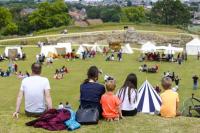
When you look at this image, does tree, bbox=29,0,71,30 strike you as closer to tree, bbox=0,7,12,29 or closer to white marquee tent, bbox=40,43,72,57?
tree, bbox=0,7,12,29

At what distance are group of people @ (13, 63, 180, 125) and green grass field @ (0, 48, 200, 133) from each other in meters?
0.25

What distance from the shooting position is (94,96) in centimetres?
1001

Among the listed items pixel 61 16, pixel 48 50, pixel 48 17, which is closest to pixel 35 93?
pixel 48 50

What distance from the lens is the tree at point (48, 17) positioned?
78.0 m

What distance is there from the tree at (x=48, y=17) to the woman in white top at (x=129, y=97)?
68.0 m

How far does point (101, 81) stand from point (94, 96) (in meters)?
18.9

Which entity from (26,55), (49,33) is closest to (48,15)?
(49,33)

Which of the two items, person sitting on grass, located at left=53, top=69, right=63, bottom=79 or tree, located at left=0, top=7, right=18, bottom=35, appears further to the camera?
tree, located at left=0, top=7, right=18, bottom=35

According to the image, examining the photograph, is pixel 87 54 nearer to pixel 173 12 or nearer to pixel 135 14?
pixel 173 12

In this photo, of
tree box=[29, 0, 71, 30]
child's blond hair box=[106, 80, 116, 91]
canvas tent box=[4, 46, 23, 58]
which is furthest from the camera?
tree box=[29, 0, 71, 30]

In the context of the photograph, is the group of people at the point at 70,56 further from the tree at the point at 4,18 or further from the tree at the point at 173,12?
the tree at the point at 173,12

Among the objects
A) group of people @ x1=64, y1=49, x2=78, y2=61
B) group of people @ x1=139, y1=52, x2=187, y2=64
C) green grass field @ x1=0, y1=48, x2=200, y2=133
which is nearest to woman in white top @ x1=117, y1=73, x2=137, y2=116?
green grass field @ x1=0, y1=48, x2=200, y2=133

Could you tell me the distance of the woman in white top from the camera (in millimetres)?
10391

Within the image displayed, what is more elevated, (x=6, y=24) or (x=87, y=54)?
(x=6, y=24)
